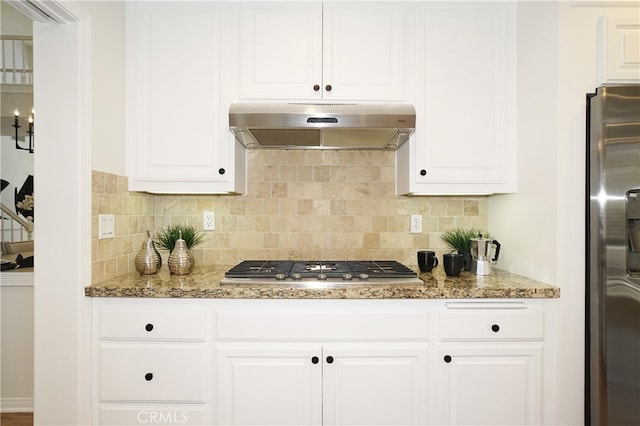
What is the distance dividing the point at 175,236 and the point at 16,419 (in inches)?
66.5

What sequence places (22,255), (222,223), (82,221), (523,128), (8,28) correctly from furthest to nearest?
(8,28), (22,255), (222,223), (523,128), (82,221)

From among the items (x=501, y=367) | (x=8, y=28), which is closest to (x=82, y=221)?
(x=501, y=367)

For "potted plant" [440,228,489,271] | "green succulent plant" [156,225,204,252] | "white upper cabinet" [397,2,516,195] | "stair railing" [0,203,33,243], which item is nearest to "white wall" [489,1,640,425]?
"white upper cabinet" [397,2,516,195]

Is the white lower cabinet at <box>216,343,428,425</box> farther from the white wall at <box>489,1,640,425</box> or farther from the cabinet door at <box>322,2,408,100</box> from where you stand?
the cabinet door at <box>322,2,408,100</box>

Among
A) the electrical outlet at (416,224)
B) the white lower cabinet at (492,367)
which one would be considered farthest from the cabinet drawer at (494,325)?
the electrical outlet at (416,224)

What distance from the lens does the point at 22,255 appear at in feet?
8.45

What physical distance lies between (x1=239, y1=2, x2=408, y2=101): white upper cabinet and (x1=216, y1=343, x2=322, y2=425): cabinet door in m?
1.30

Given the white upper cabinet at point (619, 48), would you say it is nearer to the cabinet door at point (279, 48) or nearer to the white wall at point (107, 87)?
the cabinet door at point (279, 48)

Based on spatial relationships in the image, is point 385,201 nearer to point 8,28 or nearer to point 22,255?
point 22,255

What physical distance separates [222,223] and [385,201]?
1.08 m

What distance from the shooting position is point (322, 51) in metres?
1.86

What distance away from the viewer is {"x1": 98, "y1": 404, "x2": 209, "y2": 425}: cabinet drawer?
5.06 feet

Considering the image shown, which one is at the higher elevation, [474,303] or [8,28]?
[8,28]

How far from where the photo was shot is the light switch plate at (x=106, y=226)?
1.62 metres
